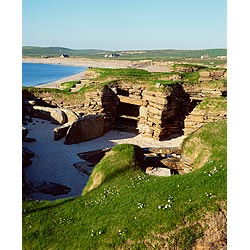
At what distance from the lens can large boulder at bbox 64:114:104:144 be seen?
15305mm

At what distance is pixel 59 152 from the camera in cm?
1411

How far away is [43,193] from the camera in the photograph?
32.1ft

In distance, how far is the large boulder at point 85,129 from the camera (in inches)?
603

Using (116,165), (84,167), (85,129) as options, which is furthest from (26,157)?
(116,165)

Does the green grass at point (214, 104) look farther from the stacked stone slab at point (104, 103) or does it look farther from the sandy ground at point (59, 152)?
the stacked stone slab at point (104, 103)

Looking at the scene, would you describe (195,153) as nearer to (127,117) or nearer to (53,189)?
(53,189)

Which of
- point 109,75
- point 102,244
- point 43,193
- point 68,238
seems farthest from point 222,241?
point 109,75

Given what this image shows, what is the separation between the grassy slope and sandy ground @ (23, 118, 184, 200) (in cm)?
280

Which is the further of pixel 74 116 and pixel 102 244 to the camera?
pixel 74 116

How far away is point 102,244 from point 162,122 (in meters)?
11.2

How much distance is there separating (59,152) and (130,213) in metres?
8.54

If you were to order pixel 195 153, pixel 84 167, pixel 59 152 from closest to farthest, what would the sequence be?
1. pixel 195 153
2. pixel 84 167
3. pixel 59 152
